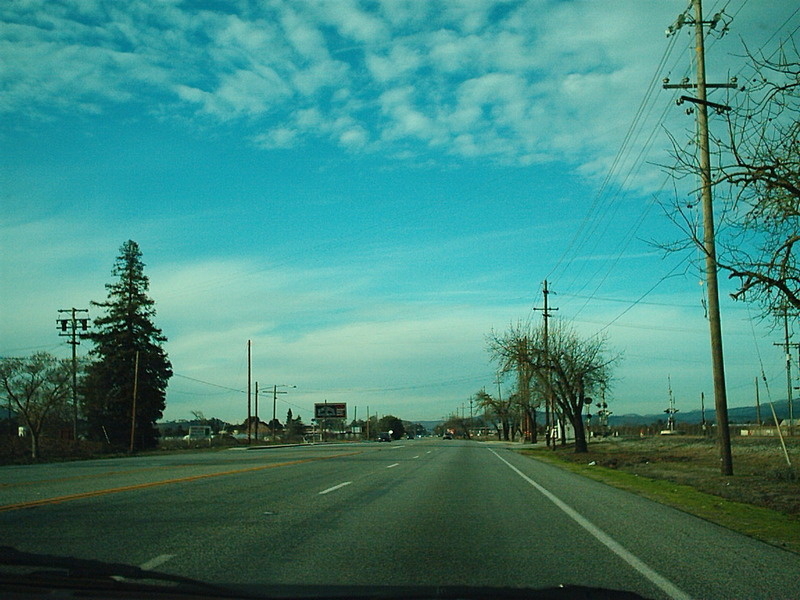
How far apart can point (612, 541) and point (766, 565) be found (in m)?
2.00

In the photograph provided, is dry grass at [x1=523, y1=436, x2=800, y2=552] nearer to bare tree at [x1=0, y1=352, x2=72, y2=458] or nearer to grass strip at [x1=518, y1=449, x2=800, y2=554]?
grass strip at [x1=518, y1=449, x2=800, y2=554]

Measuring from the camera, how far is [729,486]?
1817cm

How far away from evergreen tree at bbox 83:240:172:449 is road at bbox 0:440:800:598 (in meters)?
51.0

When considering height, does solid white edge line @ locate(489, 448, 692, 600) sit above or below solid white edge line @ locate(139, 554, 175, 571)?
below

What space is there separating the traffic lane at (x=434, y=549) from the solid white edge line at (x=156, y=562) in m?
0.47

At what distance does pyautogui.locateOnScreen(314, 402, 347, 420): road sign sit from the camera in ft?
495

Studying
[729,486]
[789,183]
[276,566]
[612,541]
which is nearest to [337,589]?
[276,566]

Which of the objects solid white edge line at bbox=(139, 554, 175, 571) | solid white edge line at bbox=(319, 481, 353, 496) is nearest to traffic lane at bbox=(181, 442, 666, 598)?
solid white edge line at bbox=(139, 554, 175, 571)

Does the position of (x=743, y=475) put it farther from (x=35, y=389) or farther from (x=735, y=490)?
(x=35, y=389)

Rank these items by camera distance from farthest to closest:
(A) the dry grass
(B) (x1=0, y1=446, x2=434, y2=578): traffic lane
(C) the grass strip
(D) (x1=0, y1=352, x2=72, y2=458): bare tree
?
1. (D) (x1=0, y1=352, x2=72, y2=458): bare tree
2. (A) the dry grass
3. (C) the grass strip
4. (B) (x1=0, y1=446, x2=434, y2=578): traffic lane

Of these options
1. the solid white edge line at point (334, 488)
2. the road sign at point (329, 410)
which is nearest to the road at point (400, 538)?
the solid white edge line at point (334, 488)

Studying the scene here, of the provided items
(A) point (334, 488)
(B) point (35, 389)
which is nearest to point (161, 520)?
(A) point (334, 488)

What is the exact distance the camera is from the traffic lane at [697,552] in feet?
23.3

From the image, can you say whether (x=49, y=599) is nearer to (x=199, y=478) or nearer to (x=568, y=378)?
(x=199, y=478)
